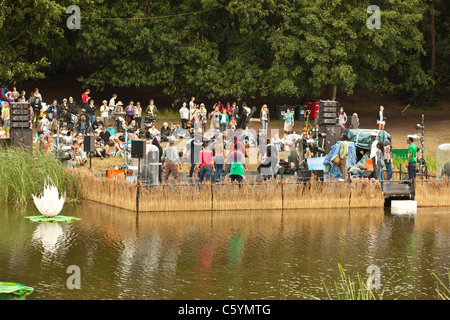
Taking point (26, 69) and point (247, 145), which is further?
point (26, 69)

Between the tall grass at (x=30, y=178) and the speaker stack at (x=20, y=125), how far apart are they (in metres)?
4.62

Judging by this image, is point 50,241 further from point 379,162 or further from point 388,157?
point 388,157

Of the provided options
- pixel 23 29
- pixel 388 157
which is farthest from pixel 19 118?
pixel 23 29

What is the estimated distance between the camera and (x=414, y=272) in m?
15.9

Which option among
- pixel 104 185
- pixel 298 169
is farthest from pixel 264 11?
pixel 104 185

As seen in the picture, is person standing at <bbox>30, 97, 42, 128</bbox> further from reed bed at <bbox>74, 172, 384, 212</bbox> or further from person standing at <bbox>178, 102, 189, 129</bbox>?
reed bed at <bbox>74, 172, 384, 212</bbox>

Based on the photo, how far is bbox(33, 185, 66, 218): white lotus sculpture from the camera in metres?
20.2

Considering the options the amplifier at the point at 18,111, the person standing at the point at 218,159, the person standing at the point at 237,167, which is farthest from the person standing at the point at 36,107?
the person standing at the point at 237,167

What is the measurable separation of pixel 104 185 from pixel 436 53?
106 ft

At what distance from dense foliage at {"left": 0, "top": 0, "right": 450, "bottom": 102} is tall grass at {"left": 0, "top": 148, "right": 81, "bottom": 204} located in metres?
17.2

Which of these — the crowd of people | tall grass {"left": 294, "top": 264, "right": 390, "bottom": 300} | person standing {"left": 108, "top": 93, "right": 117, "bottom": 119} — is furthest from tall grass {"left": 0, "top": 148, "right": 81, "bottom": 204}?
person standing {"left": 108, "top": 93, "right": 117, "bottom": 119}

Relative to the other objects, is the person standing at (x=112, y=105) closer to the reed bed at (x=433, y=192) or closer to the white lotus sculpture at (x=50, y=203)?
the white lotus sculpture at (x=50, y=203)
